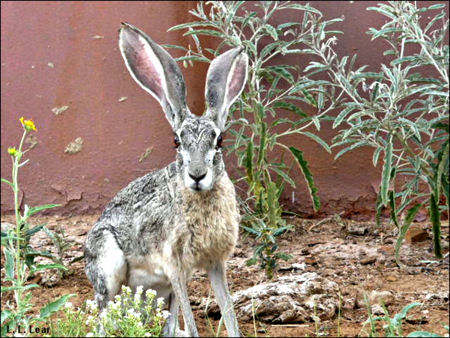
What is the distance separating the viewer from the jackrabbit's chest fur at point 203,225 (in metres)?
4.66

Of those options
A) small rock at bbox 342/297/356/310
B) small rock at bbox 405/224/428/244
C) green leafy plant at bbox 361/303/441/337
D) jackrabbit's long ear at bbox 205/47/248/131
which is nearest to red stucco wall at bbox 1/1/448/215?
small rock at bbox 405/224/428/244

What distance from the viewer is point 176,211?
15.6 feet

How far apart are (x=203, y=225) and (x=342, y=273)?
1711mm

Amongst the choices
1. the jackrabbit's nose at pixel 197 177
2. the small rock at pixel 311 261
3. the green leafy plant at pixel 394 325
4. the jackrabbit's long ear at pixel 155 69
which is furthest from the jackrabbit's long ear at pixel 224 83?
the small rock at pixel 311 261

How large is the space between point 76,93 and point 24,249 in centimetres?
246

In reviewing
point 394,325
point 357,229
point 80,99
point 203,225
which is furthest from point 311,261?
point 80,99

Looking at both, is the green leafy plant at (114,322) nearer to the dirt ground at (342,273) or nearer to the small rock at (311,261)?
the dirt ground at (342,273)

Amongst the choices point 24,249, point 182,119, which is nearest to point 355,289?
point 182,119

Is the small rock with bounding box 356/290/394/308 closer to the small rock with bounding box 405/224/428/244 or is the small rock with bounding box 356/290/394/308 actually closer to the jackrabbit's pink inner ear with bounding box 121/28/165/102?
the small rock with bounding box 405/224/428/244

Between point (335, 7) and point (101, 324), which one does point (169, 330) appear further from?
point (335, 7)

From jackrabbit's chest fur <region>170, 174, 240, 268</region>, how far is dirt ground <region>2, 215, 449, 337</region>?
1.80ft

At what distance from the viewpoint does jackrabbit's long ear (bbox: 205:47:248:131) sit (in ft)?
16.0

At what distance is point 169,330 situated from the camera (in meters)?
5.10

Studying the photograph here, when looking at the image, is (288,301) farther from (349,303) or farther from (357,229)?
(357,229)
